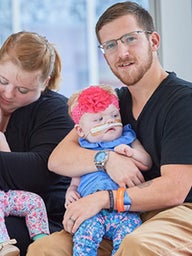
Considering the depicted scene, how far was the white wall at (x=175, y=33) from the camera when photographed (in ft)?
9.40

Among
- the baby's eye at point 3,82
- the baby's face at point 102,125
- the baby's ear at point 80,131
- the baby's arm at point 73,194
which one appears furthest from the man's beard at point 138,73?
the baby's eye at point 3,82

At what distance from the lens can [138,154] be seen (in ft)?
6.27

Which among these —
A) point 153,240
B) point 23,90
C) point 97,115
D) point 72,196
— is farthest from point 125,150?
point 23,90

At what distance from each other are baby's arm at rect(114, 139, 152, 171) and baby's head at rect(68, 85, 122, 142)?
0.07 m

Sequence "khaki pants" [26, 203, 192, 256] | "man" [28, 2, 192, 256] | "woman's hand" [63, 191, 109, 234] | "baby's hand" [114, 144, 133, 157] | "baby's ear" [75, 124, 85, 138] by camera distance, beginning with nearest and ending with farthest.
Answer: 1. "khaki pants" [26, 203, 192, 256]
2. "man" [28, 2, 192, 256]
3. "woman's hand" [63, 191, 109, 234]
4. "baby's hand" [114, 144, 133, 157]
5. "baby's ear" [75, 124, 85, 138]

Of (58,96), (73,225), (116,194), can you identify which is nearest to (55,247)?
(73,225)

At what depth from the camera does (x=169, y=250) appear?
1586 mm

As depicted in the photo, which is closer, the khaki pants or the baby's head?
the khaki pants

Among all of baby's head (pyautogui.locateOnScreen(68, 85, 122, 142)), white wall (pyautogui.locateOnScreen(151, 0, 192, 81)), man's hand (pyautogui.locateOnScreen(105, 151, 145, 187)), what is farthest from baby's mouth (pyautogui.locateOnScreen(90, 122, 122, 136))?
white wall (pyautogui.locateOnScreen(151, 0, 192, 81))

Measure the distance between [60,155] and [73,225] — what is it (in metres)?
0.34

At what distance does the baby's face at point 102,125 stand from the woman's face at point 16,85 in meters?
0.39

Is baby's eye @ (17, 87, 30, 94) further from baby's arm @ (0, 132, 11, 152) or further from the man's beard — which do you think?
the man's beard

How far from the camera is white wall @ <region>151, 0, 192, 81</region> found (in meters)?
2.87

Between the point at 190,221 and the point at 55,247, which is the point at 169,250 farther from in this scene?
the point at 55,247
